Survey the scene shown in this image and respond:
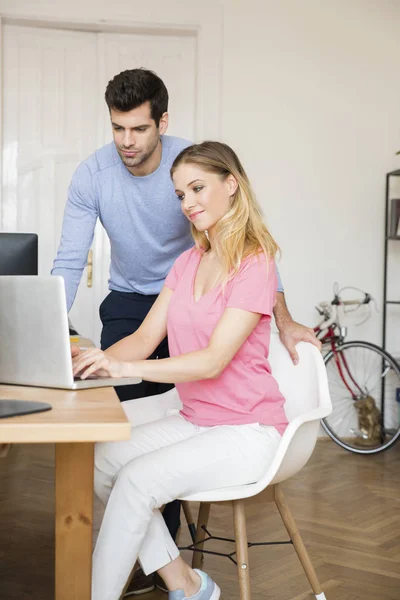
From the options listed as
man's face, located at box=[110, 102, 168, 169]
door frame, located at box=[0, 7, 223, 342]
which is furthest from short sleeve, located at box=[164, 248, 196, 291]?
door frame, located at box=[0, 7, 223, 342]

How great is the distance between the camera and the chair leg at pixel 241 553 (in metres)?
1.84

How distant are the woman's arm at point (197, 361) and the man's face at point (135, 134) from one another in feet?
2.39

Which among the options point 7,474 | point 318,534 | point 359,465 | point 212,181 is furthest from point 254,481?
point 359,465

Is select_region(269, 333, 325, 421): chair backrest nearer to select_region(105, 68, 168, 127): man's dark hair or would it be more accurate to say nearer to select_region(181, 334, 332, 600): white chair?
select_region(181, 334, 332, 600): white chair

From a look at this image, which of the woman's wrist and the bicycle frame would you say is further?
the bicycle frame

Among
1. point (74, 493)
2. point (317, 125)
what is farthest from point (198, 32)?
point (74, 493)

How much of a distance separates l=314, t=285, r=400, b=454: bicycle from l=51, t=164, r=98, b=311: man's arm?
255 centimetres

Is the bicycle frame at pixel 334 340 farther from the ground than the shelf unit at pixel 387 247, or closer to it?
closer to it

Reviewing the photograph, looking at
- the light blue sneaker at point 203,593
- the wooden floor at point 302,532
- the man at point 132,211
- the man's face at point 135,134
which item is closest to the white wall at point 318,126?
the wooden floor at point 302,532

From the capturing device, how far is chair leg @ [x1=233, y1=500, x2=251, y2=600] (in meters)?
1.84

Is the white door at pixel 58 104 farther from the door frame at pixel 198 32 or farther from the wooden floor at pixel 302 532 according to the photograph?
the wooden floor at pixel 302 532

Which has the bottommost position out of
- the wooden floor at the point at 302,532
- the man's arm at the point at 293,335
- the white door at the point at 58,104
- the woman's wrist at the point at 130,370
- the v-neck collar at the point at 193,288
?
the wooden floor at the point at 302,532

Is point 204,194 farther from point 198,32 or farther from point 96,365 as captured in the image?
point 198,32

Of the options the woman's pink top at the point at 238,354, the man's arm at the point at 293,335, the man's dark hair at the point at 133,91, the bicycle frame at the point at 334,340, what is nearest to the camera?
the woman's pink top at the point at 238,354
